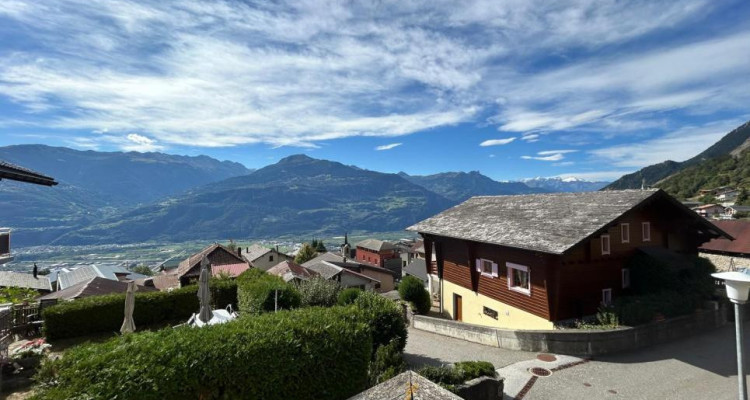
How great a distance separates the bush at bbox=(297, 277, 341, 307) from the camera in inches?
780

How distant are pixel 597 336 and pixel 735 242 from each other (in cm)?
2578

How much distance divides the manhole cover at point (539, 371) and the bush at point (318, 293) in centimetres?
1072

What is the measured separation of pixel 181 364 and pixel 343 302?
38.1 ft

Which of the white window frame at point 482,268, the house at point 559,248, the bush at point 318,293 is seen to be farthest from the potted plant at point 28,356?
the white window frame at point 482,268

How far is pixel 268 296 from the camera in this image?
1655 cm

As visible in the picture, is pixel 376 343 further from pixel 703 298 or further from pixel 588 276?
pixel 703 298

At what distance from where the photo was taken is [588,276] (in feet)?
56.4

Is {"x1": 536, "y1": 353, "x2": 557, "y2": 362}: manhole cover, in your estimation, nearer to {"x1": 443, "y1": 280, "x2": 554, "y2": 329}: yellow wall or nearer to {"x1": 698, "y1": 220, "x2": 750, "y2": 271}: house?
{"x1": 443, "y1": 280, "x2": 554, "y2": 329}: yellow wall

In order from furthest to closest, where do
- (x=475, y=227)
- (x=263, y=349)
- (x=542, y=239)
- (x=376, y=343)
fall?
(x=475, y=227) < (x=542, y=239) < (x=376, y=343) < (x=263, y=349)

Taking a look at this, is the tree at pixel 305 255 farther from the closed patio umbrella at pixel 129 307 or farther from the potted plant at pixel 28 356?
the potted plant at pixel 28 356

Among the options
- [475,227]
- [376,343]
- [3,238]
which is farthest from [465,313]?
[3,238]

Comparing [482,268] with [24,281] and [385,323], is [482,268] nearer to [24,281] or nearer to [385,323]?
[385,323]

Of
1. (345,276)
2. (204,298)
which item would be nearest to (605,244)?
(204,298)

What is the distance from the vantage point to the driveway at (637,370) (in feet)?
35.2
